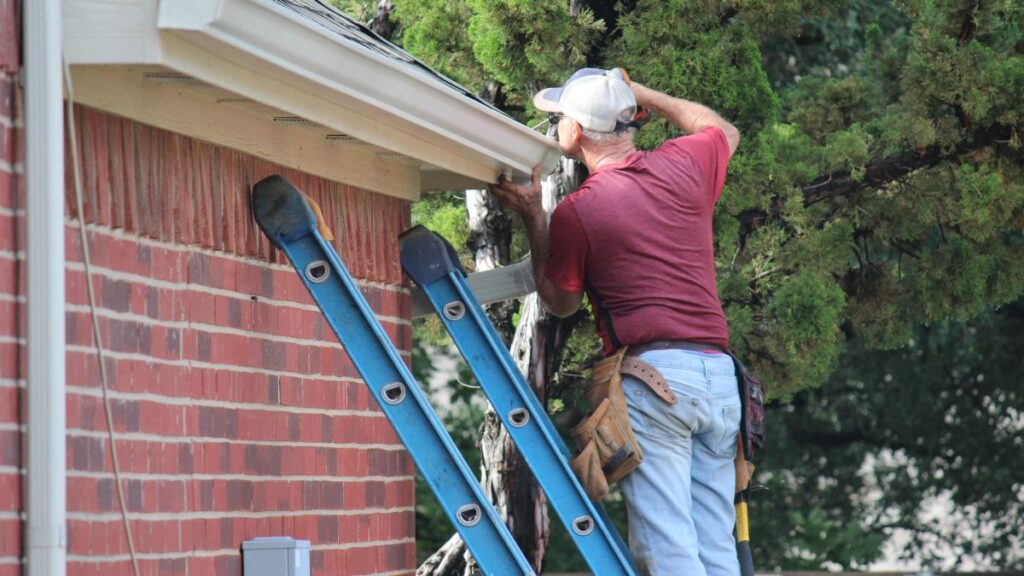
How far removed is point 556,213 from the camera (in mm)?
4852

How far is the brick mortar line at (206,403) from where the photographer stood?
11.5ft

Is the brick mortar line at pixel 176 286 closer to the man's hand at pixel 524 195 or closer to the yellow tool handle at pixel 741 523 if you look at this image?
the man's hand at pixel 524 195

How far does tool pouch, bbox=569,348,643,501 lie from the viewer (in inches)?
180

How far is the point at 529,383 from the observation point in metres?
9.28

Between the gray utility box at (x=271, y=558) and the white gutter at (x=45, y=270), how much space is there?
2.78ft

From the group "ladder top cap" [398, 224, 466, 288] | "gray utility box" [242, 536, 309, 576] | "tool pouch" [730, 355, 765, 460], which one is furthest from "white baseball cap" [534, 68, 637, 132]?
"gray utility box" [242, 536, 309, 576]

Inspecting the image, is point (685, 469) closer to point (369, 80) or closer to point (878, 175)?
point (369, 80)

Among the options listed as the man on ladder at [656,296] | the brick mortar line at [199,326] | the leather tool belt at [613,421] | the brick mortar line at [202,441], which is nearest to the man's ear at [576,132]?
the man on ladder at [656,296]

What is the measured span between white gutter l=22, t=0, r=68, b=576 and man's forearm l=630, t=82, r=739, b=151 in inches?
98.3

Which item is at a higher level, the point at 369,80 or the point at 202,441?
the point at 369,80

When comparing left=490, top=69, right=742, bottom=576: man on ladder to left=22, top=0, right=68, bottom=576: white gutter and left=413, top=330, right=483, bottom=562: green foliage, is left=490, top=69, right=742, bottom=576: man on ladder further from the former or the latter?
left=413, top=330, right=483, bottom=562: green foliage

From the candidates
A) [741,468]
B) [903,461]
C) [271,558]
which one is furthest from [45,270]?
[903,461]

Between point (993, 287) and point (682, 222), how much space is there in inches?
221

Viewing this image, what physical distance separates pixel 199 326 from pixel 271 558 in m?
0.63
